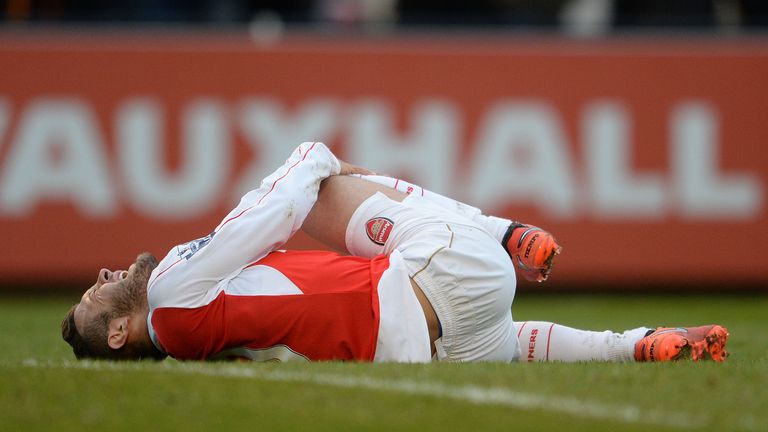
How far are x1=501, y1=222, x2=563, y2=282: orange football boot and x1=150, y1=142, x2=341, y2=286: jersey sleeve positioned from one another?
0.95 metres

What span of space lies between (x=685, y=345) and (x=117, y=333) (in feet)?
8.17

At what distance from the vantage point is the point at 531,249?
5.32 metres

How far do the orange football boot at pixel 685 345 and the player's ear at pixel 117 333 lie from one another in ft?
7.50

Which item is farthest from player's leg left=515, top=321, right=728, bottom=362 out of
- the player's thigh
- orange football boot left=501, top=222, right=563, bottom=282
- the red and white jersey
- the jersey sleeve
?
the jersey sleeve

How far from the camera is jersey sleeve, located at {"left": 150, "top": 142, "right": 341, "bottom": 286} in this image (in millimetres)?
4906

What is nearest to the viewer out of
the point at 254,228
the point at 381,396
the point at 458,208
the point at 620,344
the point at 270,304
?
the point at 381,396

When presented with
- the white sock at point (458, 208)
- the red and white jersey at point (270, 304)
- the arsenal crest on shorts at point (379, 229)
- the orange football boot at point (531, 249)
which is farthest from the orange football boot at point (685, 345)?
the arsenal crest on shorts at point (379, 229)

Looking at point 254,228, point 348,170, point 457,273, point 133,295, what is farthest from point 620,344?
point 133,295

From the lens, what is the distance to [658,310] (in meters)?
9.77

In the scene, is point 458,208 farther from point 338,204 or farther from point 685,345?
point 685,345

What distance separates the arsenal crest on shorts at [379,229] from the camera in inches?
211

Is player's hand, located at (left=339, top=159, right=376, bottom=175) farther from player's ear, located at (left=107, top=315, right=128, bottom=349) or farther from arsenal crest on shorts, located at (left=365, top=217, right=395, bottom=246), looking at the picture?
player's ear, located at (left=107, top=315, right=128, bottom=349)

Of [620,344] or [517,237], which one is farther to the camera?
[517,237]

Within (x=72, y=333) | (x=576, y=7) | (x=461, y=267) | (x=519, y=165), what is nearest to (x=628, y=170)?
(x=519, y=165)
